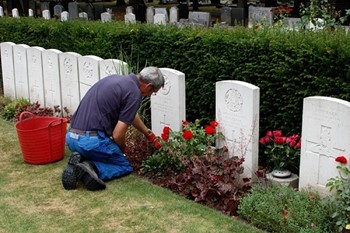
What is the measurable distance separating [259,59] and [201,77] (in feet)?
3.00

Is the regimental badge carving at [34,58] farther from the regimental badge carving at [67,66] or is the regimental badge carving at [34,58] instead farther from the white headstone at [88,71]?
the white headstone at [88,71]

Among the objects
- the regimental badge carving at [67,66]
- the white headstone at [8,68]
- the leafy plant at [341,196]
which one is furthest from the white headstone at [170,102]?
the white headstone at [8,68]

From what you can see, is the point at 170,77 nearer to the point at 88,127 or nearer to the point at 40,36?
the point at 88,127

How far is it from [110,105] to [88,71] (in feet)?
6.54

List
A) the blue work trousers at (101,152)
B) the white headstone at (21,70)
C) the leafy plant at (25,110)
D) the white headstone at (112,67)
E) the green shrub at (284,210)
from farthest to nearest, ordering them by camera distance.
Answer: the white headstone at (21,70)
the leafy plant at (25,110)
the white headstone at (112,67)
the blue work trousers at (101,152)
the green shrub at (284,210)

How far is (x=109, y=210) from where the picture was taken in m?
4.82

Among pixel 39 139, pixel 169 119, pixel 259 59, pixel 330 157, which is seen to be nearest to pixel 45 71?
pixel 39 139

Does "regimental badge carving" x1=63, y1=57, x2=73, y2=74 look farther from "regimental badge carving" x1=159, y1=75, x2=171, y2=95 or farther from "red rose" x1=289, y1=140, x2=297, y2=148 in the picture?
"red rose" x1=289, y1=140, x2=297, y2=148

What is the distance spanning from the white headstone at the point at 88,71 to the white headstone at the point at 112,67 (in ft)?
0.33

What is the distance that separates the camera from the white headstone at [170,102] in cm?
576

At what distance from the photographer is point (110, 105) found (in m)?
5.28

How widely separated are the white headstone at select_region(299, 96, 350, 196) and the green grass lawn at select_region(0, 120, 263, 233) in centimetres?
78

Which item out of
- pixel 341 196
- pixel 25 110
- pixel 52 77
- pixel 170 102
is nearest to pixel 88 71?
pixel 52 77

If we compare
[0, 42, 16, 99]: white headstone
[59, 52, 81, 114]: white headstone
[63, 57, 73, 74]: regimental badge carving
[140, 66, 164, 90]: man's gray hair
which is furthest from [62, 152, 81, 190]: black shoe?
[0, 42, 16, 99]: white headstone
